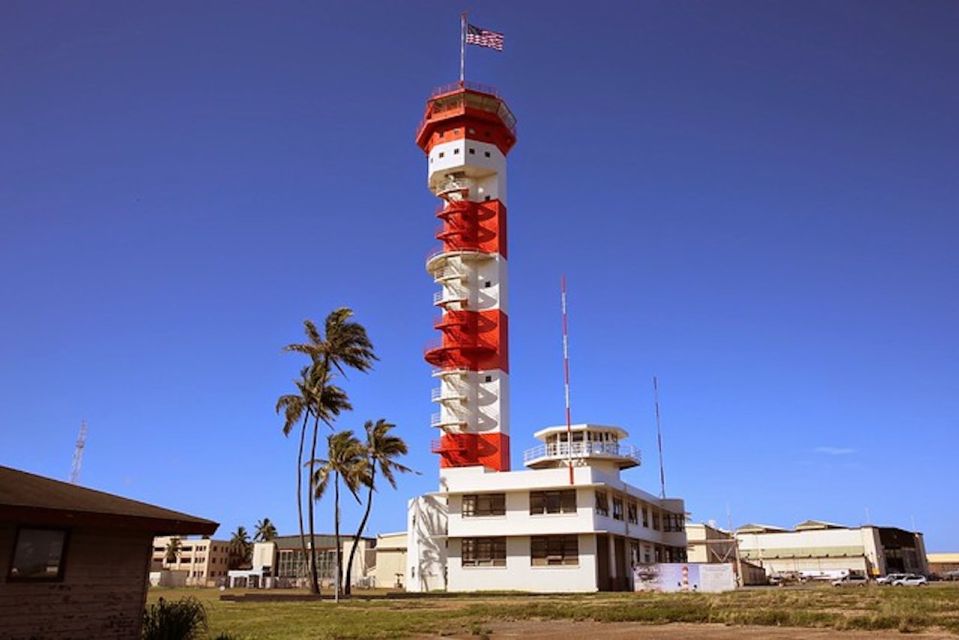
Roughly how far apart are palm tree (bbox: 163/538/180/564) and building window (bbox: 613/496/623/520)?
315 feet

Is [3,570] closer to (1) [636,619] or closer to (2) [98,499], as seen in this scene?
(2) [98,499]

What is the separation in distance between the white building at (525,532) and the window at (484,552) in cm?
7

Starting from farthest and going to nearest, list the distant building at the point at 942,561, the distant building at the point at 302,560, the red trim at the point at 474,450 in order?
the distant building at the point at 942,561
the distant building at the point at 302,560
the red trim at the point at 474,450

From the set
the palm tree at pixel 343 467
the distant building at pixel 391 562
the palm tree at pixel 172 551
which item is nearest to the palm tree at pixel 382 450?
the palm tree at pixel 343 467

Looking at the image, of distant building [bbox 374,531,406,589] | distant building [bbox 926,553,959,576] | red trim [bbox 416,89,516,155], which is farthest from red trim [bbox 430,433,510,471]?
distant building [bbox 926,553,959,576]

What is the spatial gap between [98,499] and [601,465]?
161 feet

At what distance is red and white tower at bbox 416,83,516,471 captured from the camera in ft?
193

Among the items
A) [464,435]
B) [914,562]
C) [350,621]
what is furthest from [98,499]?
[914,562]

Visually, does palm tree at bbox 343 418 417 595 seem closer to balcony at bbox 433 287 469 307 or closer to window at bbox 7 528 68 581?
balcony at bbox 433 287 469 307

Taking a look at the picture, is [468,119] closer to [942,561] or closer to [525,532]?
[525,532]

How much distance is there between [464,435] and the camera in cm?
5856

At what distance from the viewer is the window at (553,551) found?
161ft

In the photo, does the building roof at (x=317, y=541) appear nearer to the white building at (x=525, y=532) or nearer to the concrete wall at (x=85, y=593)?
the white building at (x=525, y=532)

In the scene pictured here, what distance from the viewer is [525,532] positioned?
164 ft
